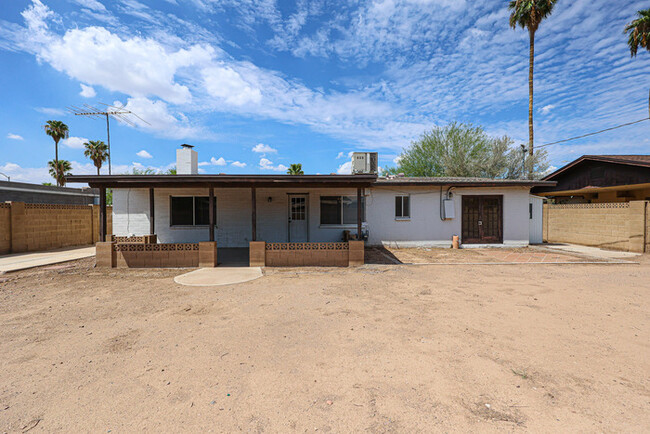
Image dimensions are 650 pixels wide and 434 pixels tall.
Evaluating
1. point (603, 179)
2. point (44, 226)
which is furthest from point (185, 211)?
point (603, 179)

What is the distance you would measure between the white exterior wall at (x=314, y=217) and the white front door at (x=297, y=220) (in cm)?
19

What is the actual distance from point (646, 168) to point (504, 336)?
58.0 feet

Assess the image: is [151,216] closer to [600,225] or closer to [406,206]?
[406,206]

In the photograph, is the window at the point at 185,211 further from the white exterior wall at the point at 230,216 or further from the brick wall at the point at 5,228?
the brick wall at the point at 5,228

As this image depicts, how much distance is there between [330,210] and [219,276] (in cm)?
574

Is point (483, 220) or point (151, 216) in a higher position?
point (151, 216)

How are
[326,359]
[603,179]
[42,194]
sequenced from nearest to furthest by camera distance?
1. [326,359]
2. [603,179]
3. [42,194]

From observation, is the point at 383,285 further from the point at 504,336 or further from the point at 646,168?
the point at 646,168

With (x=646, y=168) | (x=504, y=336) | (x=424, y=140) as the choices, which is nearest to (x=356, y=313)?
(x=504, y=336)

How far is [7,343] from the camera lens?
11.3ft

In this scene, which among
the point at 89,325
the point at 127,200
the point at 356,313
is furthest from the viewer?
the point at 127,200

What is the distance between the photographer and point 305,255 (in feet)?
26.9

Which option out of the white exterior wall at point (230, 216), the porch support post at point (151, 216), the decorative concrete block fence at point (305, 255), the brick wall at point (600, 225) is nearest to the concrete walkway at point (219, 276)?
the decorative concrete block fence at point (305, 255)

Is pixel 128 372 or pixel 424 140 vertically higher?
pixel 424 140
